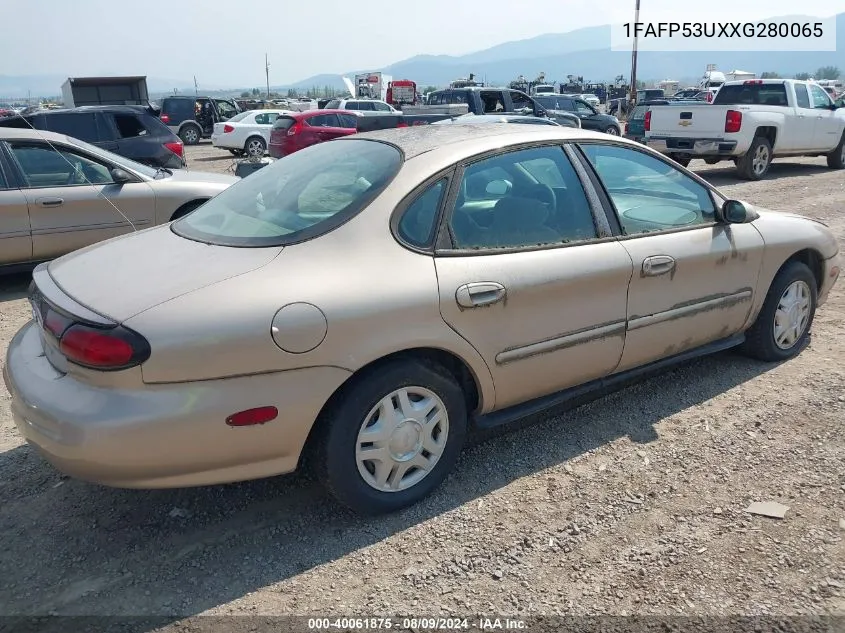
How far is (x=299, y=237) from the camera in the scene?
288 cm

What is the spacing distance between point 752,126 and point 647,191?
416 inches

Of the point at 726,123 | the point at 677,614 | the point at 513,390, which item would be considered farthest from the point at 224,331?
the point at 726,123

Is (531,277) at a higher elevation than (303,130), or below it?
below

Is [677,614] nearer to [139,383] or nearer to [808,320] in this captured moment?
[139,383]

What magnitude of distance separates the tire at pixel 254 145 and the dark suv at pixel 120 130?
30.5 feet

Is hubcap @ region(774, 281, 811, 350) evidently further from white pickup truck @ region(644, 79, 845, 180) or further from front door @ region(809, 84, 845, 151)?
front door @ region(809, 84, 845, 151)

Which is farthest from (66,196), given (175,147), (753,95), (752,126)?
(753,95)

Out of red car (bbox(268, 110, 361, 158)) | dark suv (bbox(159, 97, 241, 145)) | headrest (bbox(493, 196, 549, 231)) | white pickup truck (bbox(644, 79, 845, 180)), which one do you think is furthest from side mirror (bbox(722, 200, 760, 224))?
dark suv (bbox(159, 97, 241, 145))

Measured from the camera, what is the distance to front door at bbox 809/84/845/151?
14.4m

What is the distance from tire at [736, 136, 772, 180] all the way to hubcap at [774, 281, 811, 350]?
9.76 meters

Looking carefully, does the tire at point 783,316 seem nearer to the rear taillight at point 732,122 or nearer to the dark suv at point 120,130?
the dark suv at point 120,130

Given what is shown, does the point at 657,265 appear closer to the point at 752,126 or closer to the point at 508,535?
the point at 508,535

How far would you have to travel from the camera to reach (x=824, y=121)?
14.6m

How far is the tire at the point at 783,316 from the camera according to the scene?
4.39m
